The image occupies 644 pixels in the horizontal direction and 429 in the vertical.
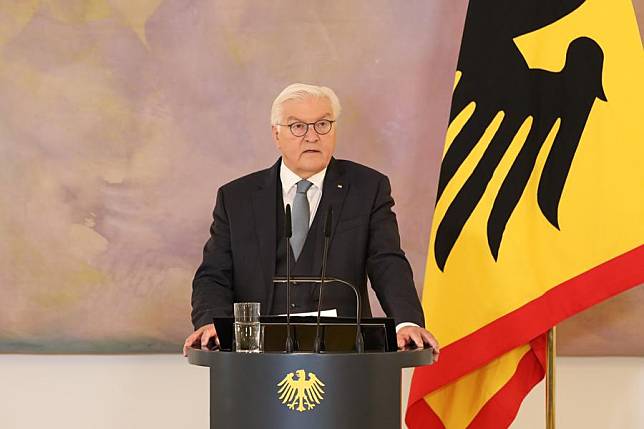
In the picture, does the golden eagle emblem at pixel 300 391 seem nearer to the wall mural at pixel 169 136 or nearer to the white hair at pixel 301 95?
the white hair at pixel 301 95

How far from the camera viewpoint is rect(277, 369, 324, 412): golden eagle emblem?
2760mm

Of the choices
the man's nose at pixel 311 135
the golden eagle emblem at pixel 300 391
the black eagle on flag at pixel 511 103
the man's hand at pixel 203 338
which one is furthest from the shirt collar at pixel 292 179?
the golden eagle emblem at pixel 300 391

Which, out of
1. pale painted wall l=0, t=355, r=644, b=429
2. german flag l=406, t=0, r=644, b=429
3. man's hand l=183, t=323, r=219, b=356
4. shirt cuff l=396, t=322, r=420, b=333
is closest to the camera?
man's hand l=183, t=323, r=219, b=356

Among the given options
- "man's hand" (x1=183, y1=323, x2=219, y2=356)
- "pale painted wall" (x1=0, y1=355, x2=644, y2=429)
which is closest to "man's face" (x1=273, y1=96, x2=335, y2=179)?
"man's hand" (x1=183, y1=323, x2=219, y2=356)

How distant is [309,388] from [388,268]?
905 millimetres

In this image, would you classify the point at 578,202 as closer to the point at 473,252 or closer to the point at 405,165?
the point at 473,252

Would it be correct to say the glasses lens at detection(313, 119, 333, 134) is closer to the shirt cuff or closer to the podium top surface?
the shirt cuff

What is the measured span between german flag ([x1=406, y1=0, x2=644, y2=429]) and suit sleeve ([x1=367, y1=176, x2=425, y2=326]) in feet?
1.55

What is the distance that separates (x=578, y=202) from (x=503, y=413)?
2.95ft

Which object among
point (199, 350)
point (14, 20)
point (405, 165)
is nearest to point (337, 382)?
point (199, 350)

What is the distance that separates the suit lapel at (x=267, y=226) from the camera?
12.0 ft

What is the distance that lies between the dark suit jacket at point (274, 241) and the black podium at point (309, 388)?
0.73 m

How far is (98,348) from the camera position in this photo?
480 centimetres

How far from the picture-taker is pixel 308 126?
3693mm
